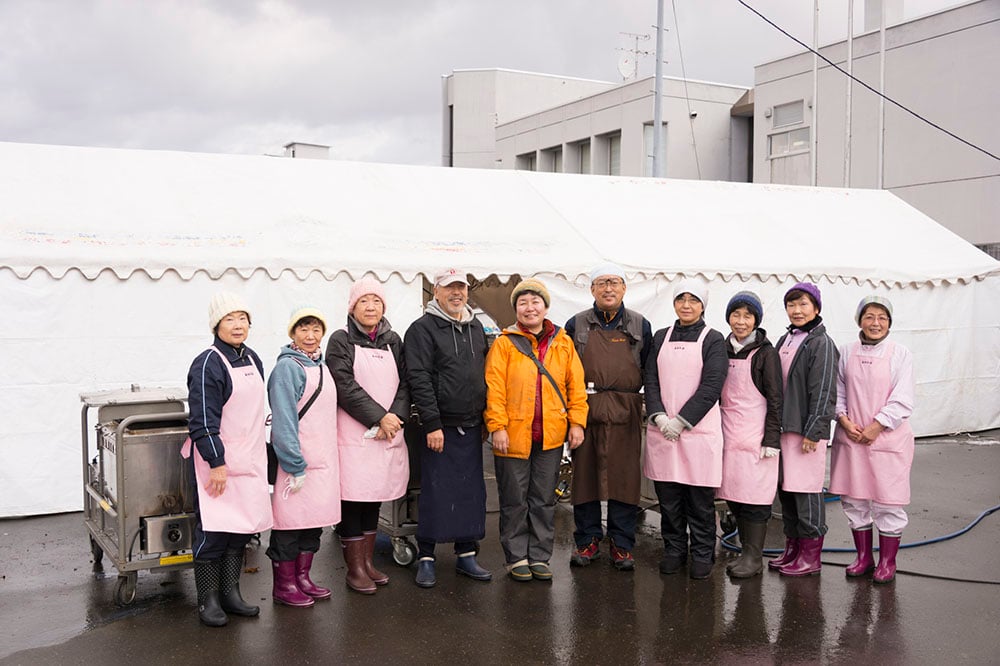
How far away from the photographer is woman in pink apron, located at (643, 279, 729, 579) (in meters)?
5.64

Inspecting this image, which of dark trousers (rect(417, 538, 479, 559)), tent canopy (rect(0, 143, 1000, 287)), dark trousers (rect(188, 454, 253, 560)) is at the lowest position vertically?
dark trousers (rect(417, 538, 479, 559))

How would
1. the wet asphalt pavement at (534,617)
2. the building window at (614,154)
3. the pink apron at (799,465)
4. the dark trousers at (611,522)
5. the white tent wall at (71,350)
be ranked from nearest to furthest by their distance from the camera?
the wet asphalt pavement at (534,617) → the pink apron at (799,465) → the dark trousers at (611,522) → the white tent wall at (71,350) → the building window at (614,154)

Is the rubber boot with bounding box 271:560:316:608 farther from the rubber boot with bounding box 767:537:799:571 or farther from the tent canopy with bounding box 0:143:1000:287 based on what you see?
the tent canopy with bounding box 0:143:1000:287

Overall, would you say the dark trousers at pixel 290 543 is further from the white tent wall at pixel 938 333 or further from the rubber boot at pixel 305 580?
the white tent wall at pixel 938 333

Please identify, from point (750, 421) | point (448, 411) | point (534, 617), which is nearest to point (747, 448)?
point (750, 421)

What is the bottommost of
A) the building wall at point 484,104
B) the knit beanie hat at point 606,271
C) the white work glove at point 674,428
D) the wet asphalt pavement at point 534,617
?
the wet asphalt pavement at point 534,617

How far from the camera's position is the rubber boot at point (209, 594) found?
4805mm

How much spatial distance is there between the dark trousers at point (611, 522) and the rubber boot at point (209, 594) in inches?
87.8

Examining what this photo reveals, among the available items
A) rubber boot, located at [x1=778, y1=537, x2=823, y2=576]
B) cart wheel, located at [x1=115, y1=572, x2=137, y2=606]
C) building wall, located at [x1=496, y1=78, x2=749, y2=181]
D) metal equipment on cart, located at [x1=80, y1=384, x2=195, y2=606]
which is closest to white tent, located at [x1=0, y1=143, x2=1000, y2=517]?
metal equipment on cart, located at [x1=80, y1=384, x2=195, y2=606]

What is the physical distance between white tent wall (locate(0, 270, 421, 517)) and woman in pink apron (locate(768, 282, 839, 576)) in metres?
4.58

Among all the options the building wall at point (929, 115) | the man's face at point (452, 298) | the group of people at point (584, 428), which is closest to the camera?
the group of people at point (584, 428)

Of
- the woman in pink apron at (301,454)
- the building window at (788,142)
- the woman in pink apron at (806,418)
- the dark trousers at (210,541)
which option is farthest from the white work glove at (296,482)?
the building window at (788,142)

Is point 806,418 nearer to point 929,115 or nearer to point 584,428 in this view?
point 584,428

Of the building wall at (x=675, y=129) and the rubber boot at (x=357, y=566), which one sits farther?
the building wall at (x=675, y=129)
